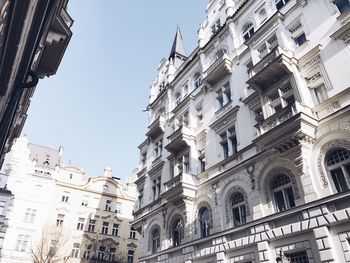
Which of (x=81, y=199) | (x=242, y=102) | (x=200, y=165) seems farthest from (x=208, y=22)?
(x=81, y=199)

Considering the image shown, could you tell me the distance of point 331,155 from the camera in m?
14.0

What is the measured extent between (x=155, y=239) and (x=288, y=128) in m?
16.0

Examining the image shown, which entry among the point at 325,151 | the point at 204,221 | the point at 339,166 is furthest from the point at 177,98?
the point at 339,166

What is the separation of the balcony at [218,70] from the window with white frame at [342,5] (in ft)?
26.3

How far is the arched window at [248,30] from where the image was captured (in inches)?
895

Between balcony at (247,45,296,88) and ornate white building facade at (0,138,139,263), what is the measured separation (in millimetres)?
31005

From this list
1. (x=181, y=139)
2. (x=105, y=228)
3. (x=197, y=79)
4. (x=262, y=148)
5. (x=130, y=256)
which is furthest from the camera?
(x=105, y=228)

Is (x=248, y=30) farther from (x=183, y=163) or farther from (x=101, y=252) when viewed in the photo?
(x=101, y=252)

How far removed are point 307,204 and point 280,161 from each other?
2.95m

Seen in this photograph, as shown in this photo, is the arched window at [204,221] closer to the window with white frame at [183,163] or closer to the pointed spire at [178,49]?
the window with white frame at [183,163]

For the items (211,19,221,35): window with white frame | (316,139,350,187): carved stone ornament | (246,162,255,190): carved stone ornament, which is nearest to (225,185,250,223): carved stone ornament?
(246,162,255,190): carved stone ornament

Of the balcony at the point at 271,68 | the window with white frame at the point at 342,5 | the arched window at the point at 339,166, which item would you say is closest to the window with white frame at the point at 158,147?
the balcony at the point at 271,68

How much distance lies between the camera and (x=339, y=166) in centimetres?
1341

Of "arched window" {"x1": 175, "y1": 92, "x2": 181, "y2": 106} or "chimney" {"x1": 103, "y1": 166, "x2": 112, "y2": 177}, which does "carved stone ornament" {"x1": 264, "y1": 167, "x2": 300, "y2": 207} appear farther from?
"chimney" {"x1": 103, "y1": 166, "x2": 112, "y2": 177}
